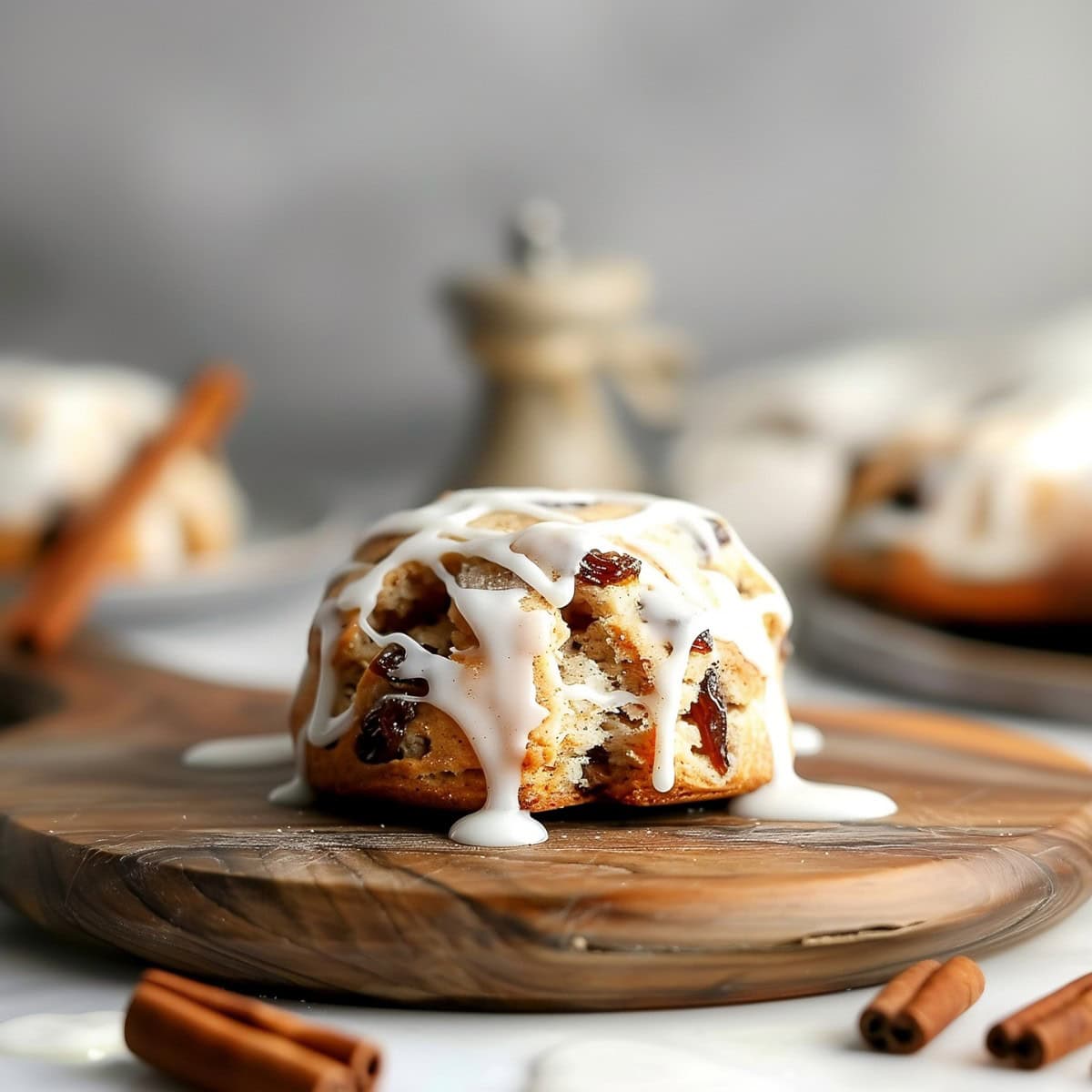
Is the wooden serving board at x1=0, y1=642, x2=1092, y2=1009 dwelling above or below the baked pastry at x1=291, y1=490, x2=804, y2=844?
below

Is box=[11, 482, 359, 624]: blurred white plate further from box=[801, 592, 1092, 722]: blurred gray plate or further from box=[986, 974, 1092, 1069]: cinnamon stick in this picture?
box=[986, 974, 1092, 1069]: cinnamon stick

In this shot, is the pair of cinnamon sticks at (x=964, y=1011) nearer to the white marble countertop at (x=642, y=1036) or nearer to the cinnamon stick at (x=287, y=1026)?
the white marble countertop at (x=642, y=1036)

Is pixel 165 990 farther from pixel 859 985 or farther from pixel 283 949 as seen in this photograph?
pixel 859 985

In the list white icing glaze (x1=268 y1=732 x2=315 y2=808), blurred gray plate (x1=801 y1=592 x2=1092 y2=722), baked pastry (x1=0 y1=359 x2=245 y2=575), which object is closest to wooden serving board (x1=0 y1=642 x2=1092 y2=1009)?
white icing glaze (x1=268 y1=732 x2=315 y2=808)

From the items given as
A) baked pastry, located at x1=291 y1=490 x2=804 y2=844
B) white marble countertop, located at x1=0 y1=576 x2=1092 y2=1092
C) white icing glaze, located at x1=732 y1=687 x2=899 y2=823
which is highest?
baked pastry, located at x1=291 y1=490 x2=804 y2=844

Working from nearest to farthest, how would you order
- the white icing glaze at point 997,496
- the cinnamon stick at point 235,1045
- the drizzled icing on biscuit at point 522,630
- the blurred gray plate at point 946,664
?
the cinnamon stick at point 235,1045, the drizzled icing on biscuit at point 522,630, the blurred gray plate at point 946,664, the white icing glaze at point 997,496

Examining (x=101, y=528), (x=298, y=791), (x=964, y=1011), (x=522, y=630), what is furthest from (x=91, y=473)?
(x=964, y=1011)

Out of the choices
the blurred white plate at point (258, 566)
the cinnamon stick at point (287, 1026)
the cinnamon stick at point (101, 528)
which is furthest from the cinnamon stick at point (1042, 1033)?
the blurred white plate at point (258, 566)
